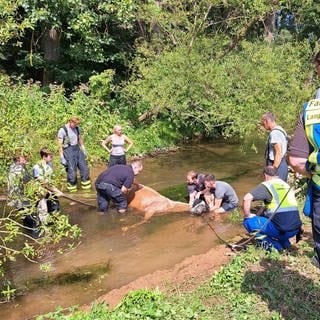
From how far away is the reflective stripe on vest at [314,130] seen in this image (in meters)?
3.31

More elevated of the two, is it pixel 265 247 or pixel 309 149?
pixel 309 149

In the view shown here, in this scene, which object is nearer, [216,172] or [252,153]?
[216,172]

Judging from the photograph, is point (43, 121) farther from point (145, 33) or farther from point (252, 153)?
point (145, 33)

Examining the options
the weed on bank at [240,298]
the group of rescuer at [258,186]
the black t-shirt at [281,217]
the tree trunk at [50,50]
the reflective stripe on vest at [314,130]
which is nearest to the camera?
the reflective stripe on vest at [314,130]

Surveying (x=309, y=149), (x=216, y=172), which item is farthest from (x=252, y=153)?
(x=309, y=149)

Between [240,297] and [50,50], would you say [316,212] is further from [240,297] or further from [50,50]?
[50,50]

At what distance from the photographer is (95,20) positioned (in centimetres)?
1652

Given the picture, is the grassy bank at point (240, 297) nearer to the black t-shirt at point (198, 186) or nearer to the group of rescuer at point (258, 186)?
the group of rescuer at point (258, 186)

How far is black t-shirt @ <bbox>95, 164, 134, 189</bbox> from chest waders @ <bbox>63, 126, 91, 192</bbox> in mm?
1636

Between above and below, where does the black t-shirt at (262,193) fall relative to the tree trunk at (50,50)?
below

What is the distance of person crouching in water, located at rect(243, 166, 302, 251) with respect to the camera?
Answer: 6.21m

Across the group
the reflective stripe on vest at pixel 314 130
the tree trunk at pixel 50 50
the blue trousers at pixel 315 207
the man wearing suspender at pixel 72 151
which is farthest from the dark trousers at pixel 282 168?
the tree trunk at pixel 50 50

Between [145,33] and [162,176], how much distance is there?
8.22 m

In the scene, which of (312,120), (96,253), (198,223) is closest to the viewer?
(312,120)
